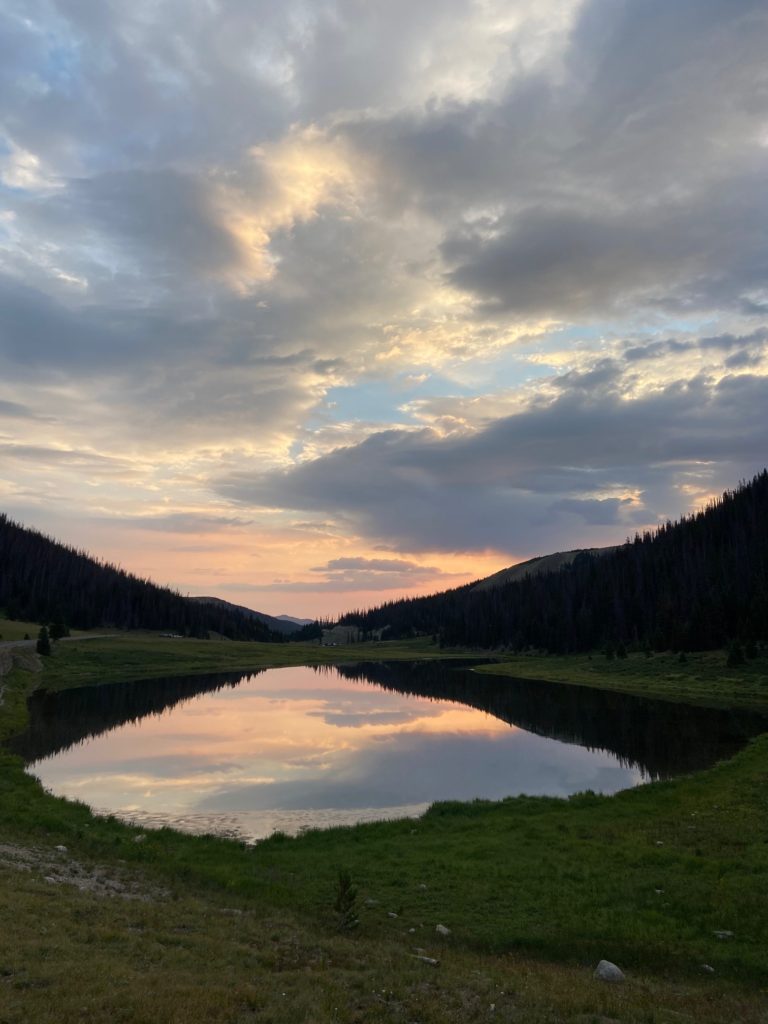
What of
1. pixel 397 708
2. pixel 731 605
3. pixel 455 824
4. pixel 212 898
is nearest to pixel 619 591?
pixel 731 605

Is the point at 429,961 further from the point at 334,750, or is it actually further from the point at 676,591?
the point at 676,591

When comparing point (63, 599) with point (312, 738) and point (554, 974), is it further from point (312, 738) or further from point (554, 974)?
point (554, 974)

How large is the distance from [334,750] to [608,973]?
3727 cm

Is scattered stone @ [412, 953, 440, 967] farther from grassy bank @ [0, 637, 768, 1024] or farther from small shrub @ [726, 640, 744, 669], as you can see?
small shrub @ [726, 640, 744, 669]

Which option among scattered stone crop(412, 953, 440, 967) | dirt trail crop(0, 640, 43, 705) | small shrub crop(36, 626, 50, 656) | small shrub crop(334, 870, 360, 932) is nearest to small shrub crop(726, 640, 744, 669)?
small shrub crop(334, 870, 360, 932)

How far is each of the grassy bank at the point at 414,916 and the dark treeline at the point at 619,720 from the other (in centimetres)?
1228

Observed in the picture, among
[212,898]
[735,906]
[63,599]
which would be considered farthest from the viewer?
[63,599]

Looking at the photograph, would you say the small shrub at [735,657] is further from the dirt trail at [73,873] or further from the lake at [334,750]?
the dirt trail at [73,873]

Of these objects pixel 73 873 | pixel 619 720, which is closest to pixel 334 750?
pixel 619 720

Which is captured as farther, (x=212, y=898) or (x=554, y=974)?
(x=212, y=898)

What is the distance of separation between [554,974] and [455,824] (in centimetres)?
1430

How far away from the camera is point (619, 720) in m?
60.7

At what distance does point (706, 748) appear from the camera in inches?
1766

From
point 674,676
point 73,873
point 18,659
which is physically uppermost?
point 674,676
